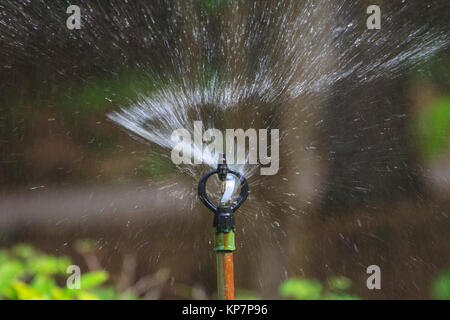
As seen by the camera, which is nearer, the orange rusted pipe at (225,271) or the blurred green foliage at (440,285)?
the orange rusted pipe at (225,271)

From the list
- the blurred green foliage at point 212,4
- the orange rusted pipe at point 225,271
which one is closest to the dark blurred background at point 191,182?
the blurred green foliage at point 212,4

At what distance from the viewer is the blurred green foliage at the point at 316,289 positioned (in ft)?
4.64

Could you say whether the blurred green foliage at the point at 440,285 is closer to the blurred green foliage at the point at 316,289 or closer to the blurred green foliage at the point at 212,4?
the blurred green foliage at the point at 316,289

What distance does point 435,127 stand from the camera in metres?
1.43

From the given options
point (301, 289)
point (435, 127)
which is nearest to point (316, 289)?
point (301, 289)

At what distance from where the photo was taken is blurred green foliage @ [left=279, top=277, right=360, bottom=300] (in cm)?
141

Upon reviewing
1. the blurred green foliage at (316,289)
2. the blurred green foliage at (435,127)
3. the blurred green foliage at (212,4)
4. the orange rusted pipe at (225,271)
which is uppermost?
the blurred green foliage at (212,4)

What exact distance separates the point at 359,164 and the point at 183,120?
2.09ft

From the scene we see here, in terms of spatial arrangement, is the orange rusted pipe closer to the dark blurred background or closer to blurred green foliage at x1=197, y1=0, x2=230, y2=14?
the dark blurred background

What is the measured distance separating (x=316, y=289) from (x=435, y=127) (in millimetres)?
691

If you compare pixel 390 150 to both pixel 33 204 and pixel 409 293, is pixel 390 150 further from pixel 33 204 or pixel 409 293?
pixel 33 204

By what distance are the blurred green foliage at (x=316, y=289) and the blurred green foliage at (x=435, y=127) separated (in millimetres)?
537


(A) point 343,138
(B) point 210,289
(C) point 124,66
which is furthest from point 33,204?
(A) point 343,138

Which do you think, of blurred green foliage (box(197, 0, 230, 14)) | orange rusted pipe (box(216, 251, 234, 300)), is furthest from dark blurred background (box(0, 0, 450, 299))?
orange rusted pipe (box(216, 251, 234, 300))
